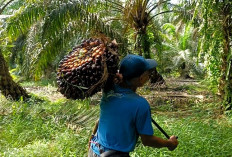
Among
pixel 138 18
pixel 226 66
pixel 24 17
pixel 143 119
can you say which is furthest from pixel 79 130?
pixel 138 18

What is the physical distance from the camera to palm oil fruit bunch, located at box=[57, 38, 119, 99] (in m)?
1.57

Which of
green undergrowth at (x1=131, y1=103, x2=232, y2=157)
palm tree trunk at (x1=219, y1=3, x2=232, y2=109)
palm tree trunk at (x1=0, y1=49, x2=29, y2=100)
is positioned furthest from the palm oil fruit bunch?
palm tree trunk at (x1=0, y1=49, x2=29, y2=100)

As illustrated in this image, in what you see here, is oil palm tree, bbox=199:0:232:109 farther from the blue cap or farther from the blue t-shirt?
the blue t-shirt

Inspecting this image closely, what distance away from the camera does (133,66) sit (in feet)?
5.71

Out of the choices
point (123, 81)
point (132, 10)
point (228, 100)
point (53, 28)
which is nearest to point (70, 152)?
point (123, 81)

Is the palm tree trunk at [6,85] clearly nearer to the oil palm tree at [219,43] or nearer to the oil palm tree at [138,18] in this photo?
the oil palm tree at [138,18]

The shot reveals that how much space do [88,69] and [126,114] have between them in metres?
0.37

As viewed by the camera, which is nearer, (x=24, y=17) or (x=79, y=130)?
(x=79, y=130)

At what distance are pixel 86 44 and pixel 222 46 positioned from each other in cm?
352

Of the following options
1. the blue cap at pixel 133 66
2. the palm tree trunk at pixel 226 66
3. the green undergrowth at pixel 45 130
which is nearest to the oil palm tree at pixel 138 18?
the palm tree trunk at pixel 226 66

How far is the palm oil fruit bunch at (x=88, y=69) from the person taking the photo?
5.16ft

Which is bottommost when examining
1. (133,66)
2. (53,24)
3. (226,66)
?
(226,66)

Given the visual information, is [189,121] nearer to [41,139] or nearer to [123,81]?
[41,139]

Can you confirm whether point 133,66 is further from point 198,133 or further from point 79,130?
point 79,130
